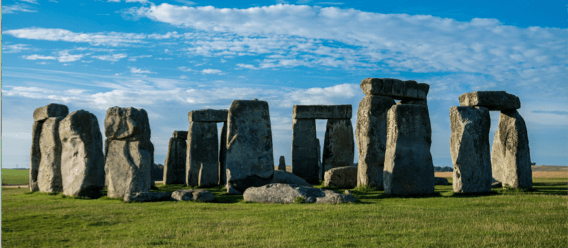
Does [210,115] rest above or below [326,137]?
above

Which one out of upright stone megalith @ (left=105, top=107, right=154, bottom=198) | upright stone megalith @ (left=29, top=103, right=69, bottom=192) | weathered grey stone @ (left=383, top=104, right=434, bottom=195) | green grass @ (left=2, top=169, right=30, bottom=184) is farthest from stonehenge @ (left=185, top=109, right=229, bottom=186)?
green grass @ (left=2, top=169, right=30, bottom=184)

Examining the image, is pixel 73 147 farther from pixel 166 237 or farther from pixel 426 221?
pixel 426 221

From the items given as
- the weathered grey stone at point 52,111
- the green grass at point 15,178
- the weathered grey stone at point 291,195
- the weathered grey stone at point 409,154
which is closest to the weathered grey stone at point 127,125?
the weathered grey stone at point 291,195

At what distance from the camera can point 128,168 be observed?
12.6 meters

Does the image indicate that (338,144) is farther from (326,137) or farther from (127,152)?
(127,152)

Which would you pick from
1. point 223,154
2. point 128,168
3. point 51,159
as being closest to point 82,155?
point 128,168

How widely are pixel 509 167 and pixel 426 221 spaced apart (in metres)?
7.25

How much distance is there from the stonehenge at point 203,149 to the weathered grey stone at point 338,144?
15.5 ft

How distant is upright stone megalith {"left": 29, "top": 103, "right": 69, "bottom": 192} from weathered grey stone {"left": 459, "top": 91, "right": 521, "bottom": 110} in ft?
44.4

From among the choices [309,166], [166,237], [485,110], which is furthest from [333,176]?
[166,237]

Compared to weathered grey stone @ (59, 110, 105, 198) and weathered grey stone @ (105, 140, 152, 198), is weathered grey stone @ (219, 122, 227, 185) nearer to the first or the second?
weathered grey stone @ (59, 110, 105, 198)

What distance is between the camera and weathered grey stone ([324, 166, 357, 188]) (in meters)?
16.1

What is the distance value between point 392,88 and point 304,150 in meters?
6.38

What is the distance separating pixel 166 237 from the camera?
7352mm
